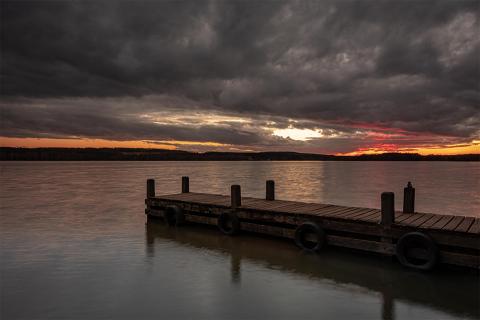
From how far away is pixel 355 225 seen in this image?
34.4 feet

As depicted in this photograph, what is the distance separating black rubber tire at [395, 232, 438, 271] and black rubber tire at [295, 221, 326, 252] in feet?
7.33

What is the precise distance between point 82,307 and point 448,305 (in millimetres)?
7775

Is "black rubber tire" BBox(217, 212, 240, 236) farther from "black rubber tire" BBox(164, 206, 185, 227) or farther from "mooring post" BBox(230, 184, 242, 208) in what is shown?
"black rubber tire" BBox(164, 206, 185, 227)

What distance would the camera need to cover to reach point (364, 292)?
8.16 meters

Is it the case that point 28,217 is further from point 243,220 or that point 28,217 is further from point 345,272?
point 345,272

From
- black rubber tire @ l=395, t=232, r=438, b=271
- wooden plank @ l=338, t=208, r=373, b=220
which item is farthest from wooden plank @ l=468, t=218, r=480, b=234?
wooden plank @ l=338, t=208, r=373, b=220

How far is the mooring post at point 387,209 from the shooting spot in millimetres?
9875

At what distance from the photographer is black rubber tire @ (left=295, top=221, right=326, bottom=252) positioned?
11.0 m

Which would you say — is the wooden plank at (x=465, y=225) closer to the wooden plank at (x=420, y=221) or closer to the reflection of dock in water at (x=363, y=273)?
the wooden plank at (x=420, y=221)

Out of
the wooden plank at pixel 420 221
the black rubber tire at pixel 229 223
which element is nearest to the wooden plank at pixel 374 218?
the wooden plank at pixel 420 221

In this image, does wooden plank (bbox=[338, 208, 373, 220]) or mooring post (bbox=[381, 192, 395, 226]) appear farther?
wooden plank (bbox=[338, 208, 373, 220])

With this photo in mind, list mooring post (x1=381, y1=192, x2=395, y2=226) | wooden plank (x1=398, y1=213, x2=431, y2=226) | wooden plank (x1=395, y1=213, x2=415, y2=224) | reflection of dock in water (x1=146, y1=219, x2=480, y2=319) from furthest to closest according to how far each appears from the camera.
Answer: wooden plank (x1=395, y1=213, x2=415, y2=224) → wooden plank (x1=398, y1=213, x2=431, y2=226) → mooring post (x1=381, y1=192, x2=395, y2=226) → reflection of dock in water (x1=146, y1=219, x2=480, y2=319)

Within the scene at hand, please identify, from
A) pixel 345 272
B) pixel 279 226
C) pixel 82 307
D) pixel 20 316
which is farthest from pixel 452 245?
pixel 20 316

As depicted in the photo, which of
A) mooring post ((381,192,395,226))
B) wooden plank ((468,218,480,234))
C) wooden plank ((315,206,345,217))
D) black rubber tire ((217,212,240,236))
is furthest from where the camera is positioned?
black rubber tire ((217,212,240,236))
